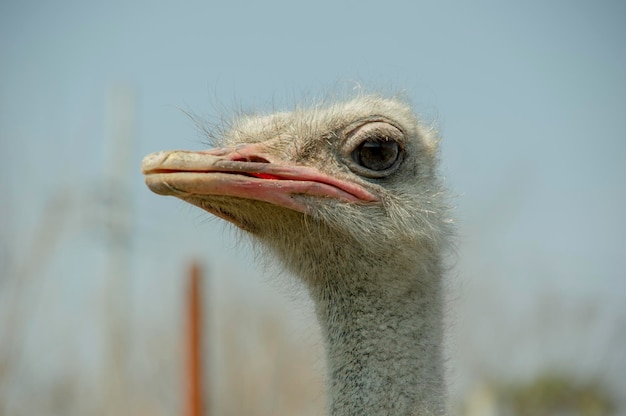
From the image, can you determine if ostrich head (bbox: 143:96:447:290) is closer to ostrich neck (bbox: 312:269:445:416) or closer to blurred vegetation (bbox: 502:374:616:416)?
ostrich neck (bbox: 312:269:445:416)

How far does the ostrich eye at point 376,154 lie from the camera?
3080mm

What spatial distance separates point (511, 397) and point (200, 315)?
15.7 ft

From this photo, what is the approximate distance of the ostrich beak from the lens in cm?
265

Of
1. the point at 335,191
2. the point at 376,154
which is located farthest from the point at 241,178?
the point at 376,154

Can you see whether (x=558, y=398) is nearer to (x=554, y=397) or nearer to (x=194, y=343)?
(x=554, y=397)

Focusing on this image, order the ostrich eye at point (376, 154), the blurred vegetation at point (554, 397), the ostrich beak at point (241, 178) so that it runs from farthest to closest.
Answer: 1. the blurred vegetation at point (554, 397)
2. the ostrich eye at point (376, 154)
3. the ostrich beak at point (241, 178)

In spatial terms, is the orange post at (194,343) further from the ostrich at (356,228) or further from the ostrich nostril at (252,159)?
the ostrich nostril at (252,159)

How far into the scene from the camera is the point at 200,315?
16.2ft

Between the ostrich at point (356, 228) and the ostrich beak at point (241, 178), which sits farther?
the ostrich at point (356, 228)

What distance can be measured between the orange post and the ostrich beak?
1989mm

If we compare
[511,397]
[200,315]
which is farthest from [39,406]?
[511,397]

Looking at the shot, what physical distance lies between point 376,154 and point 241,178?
1.79 ft

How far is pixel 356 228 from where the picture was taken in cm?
299

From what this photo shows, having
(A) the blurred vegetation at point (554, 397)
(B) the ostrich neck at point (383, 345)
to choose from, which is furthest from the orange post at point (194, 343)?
(A) the blurred vegetation at point (554, 397)
